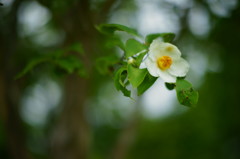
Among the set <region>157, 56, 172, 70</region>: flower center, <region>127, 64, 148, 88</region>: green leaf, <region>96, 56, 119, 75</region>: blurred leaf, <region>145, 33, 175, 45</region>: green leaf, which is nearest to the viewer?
<region>127, 64, 148, 88</region>: green leaf

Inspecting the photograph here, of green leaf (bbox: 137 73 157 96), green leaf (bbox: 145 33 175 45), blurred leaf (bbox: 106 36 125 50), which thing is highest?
green leaf (bbox: 145 33 175 45)

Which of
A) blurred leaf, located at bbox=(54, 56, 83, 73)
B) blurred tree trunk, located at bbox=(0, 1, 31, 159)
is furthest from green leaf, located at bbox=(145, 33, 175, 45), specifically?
blurred tree trunk, located at bbox=(0, 1, 31, 159)

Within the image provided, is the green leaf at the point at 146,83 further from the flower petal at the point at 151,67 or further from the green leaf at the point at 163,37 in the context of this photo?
the green leaf at the point at 163,37

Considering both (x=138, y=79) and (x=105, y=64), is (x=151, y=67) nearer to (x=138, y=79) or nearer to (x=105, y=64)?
(x=138, y=79)

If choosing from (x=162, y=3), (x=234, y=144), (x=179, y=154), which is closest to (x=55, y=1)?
(x=162, y=3)

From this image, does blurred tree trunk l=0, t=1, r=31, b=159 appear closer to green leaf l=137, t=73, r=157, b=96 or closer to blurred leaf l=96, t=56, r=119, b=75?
blurred leaf l=96, t=56, r=119, b=75
